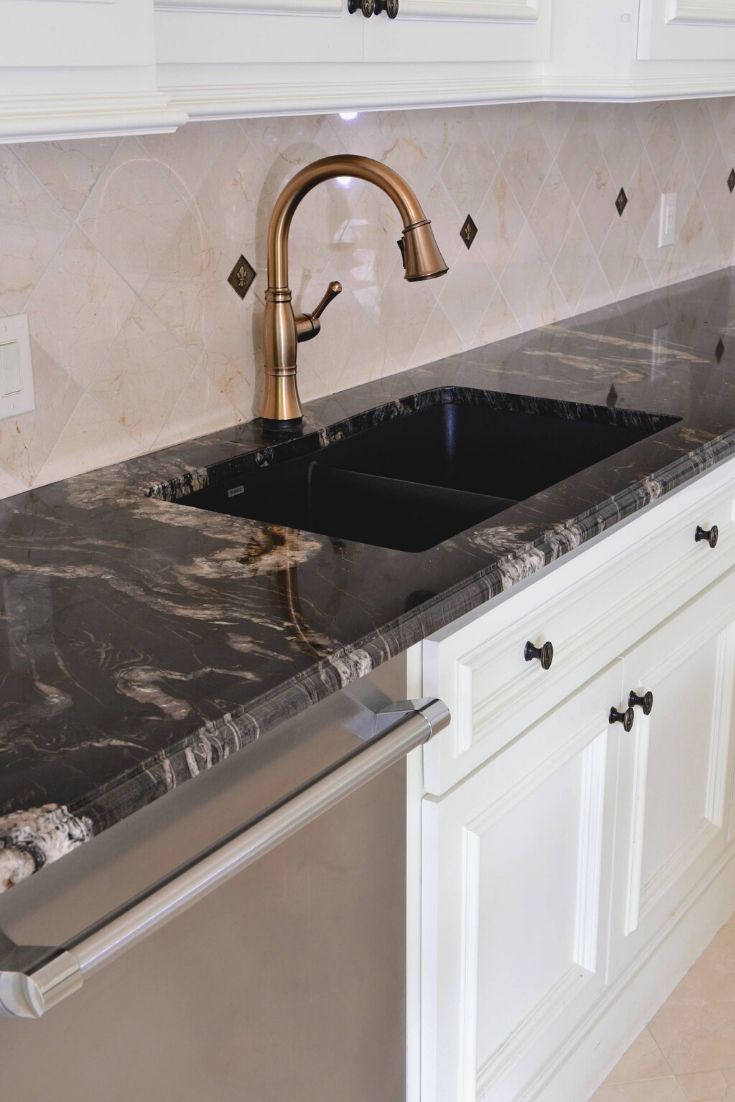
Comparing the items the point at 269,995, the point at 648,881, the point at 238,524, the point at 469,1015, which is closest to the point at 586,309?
the point at 648,881

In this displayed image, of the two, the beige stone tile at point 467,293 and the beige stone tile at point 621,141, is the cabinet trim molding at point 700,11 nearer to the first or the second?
the beige stone tile at point 621,141

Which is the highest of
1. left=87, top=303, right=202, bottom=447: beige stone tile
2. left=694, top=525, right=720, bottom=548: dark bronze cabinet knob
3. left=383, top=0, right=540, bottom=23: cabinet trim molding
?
left=383, top=0, right=540, bottom=23: cabinet trim molding

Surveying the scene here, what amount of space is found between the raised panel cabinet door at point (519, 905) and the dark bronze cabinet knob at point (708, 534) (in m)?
0.28

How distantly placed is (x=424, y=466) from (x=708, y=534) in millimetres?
470

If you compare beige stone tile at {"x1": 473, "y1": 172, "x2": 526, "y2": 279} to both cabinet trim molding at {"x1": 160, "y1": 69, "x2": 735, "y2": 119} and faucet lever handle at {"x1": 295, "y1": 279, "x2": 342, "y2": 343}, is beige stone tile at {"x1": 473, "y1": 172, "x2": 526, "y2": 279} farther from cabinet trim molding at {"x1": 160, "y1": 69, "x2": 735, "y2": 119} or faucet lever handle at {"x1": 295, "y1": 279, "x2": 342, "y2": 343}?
faucet lever handle at {"x1": 295, "y1": 279, "x2": 342, "y2": 343}

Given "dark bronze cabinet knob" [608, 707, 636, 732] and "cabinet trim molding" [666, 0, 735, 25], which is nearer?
"dark bronze cabinet knob" [608, 707, 636, 732]

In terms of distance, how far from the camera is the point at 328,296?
1.74 m

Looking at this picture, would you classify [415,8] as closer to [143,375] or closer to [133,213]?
[133,213]

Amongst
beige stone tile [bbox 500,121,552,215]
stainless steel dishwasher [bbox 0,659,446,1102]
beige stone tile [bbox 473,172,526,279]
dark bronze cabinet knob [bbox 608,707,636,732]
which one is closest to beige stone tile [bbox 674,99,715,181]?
beige stone tile [bbox 500,121,552,215]

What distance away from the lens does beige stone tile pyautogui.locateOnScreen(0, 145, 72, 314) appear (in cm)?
137

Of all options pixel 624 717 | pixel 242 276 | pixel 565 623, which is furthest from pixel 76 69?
pixel 624 717

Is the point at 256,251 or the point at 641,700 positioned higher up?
the point at 256,251

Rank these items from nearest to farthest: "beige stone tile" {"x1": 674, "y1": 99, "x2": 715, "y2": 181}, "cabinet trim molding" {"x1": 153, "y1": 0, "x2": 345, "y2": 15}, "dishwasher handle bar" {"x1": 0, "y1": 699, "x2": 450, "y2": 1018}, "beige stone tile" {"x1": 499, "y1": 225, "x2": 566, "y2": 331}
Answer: "dishwasher handle bar" {"x1": 0, "y1": 699, "x2": 450, "y2": 1018}, "cabinet trim molding" {"x1": 153, "y1": 0, "x2": 345, "y2": 15}, "beige stone tile" {"x1": 499, "y1": 225, "x2": 566, "y2": 331}, "beige stone tile" {"x1": 674, "y1": 99, "x2": 715, "y2": 181}

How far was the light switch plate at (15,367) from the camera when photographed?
1.40 m
